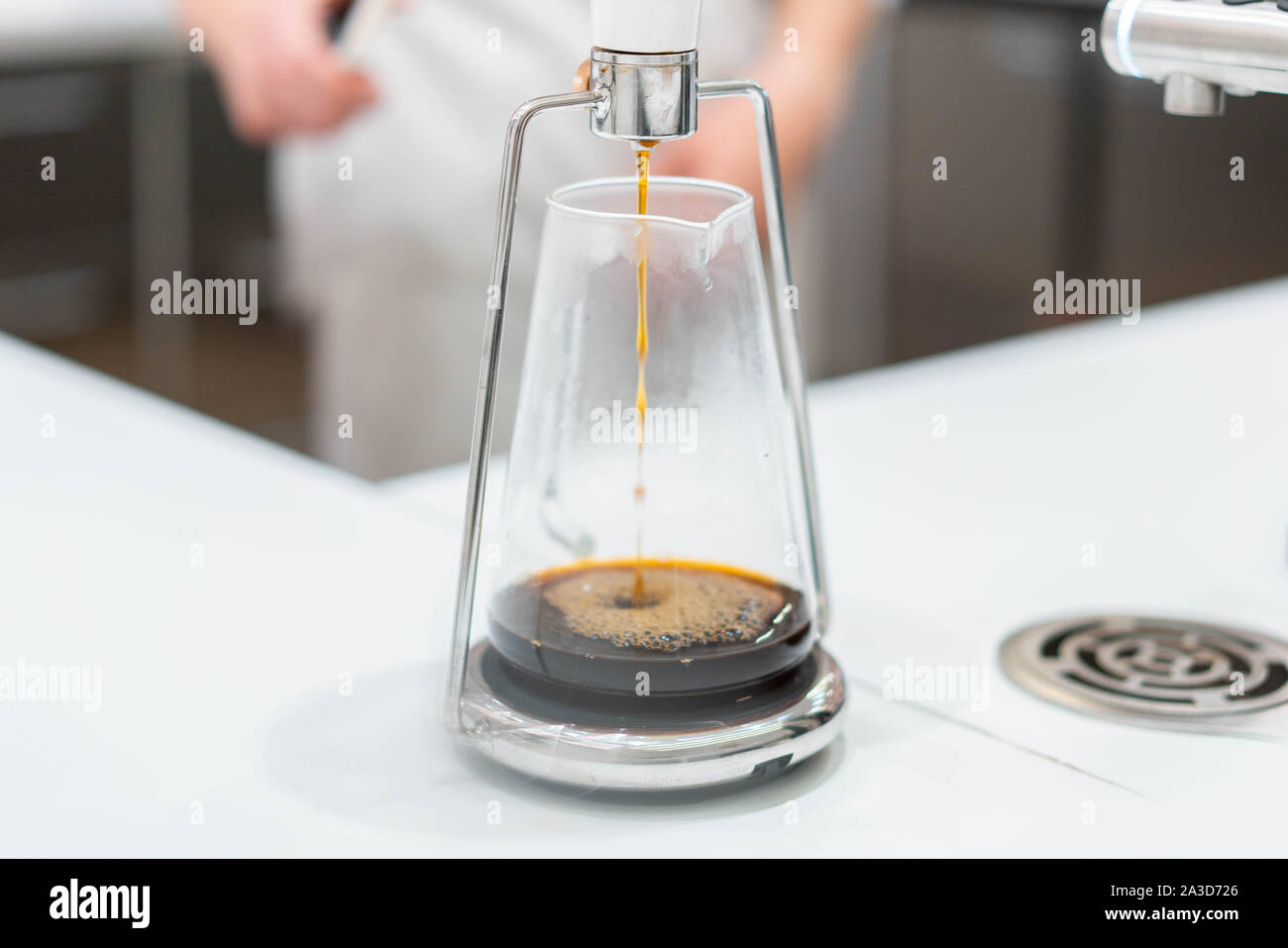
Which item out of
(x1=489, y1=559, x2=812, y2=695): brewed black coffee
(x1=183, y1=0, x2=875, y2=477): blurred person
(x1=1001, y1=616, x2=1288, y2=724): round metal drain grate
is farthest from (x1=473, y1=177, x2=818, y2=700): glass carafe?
(x1=183, y1=0, x2=875, y2=477): blurred person

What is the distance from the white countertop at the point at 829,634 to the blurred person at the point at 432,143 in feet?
1.84

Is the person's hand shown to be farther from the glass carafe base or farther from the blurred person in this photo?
the glass carafe base

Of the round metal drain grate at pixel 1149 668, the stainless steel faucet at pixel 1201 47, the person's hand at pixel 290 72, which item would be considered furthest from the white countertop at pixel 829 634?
the person's hand at pixel 290 72

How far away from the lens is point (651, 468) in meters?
0.50

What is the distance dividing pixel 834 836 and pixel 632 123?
0.72ft

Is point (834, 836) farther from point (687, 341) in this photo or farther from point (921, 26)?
point (921, 26)

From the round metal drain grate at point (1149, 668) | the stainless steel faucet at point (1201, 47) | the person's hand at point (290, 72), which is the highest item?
the person's hand at point (290, 72)

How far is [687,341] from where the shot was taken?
485mm

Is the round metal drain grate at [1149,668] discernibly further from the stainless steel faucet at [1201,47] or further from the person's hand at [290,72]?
the person's hand at [290,72]

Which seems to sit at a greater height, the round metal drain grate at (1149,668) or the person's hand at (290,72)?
the person's hand at (290,72)

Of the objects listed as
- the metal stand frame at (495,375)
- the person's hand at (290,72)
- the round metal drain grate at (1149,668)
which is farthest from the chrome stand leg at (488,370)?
the person's hand at (290,72)

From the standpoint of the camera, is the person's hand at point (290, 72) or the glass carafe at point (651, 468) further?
the person's hand at point (290, 72)

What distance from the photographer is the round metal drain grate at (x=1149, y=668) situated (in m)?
0.55
